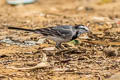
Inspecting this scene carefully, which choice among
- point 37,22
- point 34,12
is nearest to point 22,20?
point 37,22

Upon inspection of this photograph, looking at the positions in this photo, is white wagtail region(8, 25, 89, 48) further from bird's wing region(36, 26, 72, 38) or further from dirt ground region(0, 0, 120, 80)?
dirt ground region(0, 0, 120, 80)

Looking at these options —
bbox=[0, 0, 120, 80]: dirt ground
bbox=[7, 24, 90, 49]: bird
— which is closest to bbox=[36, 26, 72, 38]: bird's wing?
bbox=[7, 24, 90, 49]: bird

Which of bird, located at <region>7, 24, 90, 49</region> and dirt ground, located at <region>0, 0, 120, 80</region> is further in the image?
bird, located at <region>7, 24, 90, 49</region>

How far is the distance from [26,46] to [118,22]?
144 inches

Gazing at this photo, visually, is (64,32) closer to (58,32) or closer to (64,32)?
(64,32)

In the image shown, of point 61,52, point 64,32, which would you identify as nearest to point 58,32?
point 64,32

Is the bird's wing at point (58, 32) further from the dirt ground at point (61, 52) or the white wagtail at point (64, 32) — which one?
the dirt ground at point (61, 52)

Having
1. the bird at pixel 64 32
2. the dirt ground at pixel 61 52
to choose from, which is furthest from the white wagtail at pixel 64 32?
the dirt ground at pixel 61 52

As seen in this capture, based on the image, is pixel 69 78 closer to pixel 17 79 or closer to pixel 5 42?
pixel 17 79

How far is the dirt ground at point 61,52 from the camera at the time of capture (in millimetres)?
5711

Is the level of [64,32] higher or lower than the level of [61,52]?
higher

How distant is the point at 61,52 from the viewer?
271 inches

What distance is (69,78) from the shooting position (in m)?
5.50

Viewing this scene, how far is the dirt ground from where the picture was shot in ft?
18.7
